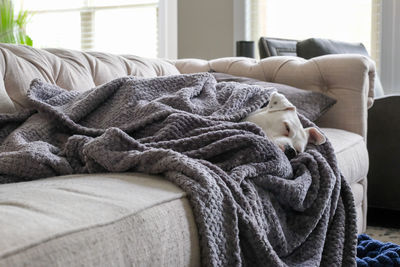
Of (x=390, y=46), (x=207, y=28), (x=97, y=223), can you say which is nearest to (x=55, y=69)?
(x=97, y=223)

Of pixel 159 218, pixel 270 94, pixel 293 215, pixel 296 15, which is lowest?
pixel 293 215

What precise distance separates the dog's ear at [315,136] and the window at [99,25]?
3108 mm

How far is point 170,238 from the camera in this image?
0.91m

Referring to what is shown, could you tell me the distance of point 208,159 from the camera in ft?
4.11

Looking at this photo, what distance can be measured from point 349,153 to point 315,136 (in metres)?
0.37

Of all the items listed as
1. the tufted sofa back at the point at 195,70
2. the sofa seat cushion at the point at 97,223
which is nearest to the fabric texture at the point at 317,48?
the tufted sofa back at the point at 195,70

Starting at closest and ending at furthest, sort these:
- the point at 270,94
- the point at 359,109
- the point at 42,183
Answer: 1. the point at 42,183
2. the point at 270,94
3. the point at 359,109

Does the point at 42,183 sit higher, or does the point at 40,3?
the point at 40,3

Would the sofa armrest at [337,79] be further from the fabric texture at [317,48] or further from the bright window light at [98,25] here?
the bright window light at [98,25]

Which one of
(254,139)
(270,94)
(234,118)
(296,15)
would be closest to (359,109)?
(270,94)

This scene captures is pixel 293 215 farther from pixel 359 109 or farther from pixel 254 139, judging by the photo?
pixel 359 109

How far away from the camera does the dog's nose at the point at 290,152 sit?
148 centimetres

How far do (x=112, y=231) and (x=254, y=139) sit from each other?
52 centimetres

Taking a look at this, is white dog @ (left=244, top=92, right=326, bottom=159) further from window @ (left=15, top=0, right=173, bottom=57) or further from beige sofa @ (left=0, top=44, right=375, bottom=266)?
window @ (left=15, top=0, right=173, bottom=57)
